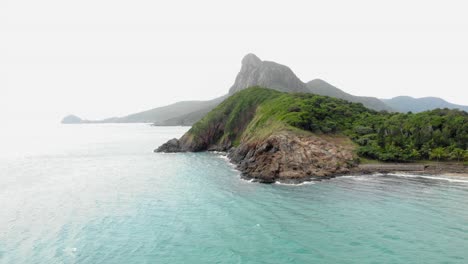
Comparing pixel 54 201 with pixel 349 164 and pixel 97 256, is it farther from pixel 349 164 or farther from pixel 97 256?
pixel 349 164

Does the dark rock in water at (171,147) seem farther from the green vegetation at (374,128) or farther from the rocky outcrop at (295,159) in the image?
the rocky outcrop at (295,159)

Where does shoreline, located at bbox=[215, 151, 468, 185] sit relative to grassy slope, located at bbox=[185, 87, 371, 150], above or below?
below

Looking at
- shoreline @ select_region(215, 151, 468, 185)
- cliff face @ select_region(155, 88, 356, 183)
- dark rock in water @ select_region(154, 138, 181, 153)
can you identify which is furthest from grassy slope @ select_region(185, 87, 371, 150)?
shoreline @ select_region(215, 151, 468, 185)

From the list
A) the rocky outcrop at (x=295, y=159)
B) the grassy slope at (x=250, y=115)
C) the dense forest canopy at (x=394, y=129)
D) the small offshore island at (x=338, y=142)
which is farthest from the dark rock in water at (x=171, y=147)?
the rocky outcrop at (x=295, y=159)

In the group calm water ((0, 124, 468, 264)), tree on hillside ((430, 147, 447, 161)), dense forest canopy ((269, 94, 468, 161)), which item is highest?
dense forest canopy ((269, 94, 468, 161))

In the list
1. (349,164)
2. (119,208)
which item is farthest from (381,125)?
(119,208)

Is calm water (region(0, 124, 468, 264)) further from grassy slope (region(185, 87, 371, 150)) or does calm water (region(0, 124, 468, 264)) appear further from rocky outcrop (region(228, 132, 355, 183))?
grassy slope (region(185, 87, 371, 150))

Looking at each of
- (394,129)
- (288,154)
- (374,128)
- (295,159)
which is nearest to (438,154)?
(394,129)

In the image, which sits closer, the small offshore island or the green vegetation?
the small offshore island
